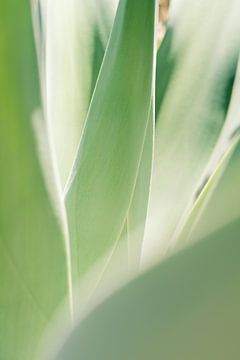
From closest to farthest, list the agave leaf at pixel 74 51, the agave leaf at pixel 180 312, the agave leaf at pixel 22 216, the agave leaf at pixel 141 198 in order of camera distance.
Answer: the agave leaf at pixel 180 312 → the agave leaf at pixel 22 216 → the agave leaf at pixel 141 198 → the agave leaf at pixel 74 51

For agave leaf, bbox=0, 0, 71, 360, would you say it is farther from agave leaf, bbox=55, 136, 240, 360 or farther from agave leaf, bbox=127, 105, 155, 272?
agave leaf, bbox=55, 136, 240, 360

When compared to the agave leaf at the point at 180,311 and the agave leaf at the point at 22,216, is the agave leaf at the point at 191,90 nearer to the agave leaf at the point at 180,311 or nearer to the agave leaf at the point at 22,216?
the agave leaf at the point at 22,216

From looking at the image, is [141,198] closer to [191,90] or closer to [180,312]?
[191,90]

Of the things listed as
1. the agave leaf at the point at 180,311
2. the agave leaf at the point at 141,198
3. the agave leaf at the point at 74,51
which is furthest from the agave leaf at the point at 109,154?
the agave leaf at the point at 180,311

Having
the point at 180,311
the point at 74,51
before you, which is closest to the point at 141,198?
the point at 74,51

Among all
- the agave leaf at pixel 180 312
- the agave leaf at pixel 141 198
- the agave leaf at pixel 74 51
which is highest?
the agave leaf at pixel 180 312

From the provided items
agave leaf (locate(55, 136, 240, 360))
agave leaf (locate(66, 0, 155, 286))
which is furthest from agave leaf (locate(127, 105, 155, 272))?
agave leaf (locate(55, 136, 240, 360))
